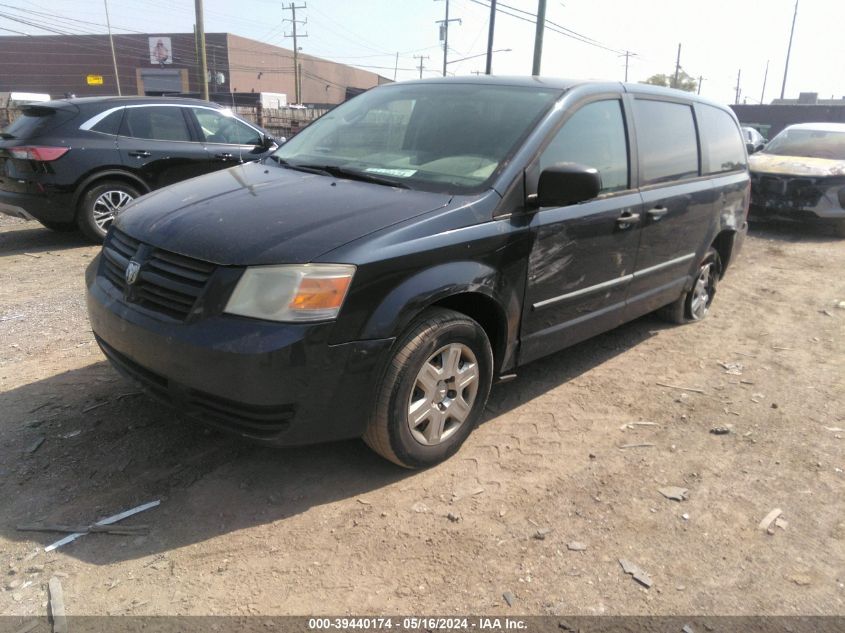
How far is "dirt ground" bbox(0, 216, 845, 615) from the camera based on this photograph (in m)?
2.35

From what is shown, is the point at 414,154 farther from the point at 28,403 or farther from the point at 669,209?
the point at 28,403

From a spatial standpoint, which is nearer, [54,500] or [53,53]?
[54,500]

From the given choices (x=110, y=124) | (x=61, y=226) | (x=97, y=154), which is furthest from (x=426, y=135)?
(x=61, y=226)

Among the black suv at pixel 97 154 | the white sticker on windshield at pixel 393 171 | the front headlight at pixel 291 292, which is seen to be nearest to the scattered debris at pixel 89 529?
the front headlight at pixel 291 292

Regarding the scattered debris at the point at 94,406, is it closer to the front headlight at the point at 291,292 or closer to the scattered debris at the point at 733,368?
the front headlight at the point at 291,292

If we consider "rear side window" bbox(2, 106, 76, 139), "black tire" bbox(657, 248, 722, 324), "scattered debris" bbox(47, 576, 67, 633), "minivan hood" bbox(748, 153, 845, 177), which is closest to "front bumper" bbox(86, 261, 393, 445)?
"scattered debris" bbox(47, 576, 67, 633)

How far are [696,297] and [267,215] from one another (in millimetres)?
4068

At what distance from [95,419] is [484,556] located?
2.18 m

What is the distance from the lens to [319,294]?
98.5 inches

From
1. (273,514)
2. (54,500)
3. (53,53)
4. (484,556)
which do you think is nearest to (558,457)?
(484,556)

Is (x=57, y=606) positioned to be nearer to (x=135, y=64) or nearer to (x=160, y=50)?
(x=160, y=50)

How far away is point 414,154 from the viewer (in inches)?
139

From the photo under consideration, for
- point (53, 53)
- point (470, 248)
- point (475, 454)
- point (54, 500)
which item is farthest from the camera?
point (53, 53)

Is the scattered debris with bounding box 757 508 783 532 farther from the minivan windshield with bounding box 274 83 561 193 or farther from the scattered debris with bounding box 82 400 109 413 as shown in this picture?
the scattered debris with bounding box 82 400 109 413
